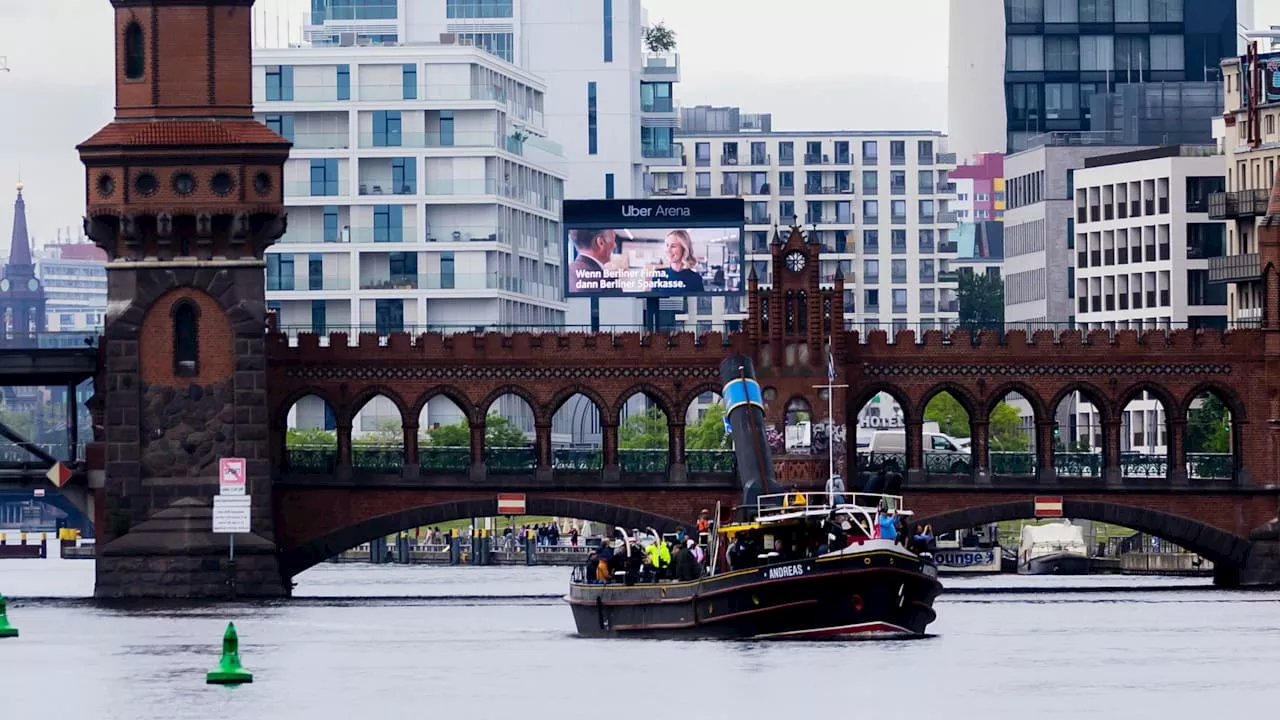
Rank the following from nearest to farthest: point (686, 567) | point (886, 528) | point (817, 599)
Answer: point (817, 599) → point (886, 528) → point (686, 567)

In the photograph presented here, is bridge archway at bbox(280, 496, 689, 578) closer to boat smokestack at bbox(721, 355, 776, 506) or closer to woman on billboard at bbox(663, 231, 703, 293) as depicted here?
boat smokestack at bbox(721, 355, 776, 506)

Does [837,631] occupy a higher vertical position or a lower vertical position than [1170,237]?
lower

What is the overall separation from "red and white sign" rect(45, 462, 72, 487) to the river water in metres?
4.63

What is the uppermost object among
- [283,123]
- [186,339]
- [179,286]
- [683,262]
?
[283,123]

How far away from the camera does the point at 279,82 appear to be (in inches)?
7815

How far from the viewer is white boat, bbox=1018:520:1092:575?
16688 centimetres

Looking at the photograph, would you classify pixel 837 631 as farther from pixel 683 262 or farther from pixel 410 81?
pixel 410 81

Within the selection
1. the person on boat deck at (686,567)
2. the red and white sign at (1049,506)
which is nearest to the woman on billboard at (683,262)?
the red and white sign at (1049,506)

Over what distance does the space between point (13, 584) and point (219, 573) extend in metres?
32.8

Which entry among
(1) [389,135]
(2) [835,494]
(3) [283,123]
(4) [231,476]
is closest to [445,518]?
(4) [231,476]

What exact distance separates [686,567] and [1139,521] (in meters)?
37.1

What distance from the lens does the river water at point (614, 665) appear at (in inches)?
3351

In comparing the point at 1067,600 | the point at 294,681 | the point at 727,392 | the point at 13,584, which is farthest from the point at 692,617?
the point at 13,584

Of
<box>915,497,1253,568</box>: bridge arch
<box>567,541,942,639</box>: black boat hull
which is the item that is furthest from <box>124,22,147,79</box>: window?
<box>567,541,942,639</box>: black boat hull
